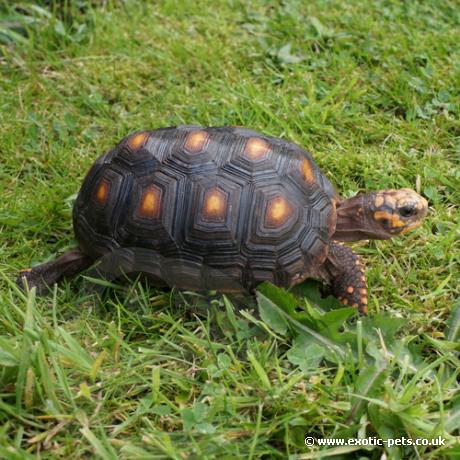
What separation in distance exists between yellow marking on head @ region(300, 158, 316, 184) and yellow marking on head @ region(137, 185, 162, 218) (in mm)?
600

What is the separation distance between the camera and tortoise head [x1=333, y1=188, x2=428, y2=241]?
8.52ft

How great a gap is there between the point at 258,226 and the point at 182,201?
1.05 feet

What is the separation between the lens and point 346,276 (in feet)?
8.37

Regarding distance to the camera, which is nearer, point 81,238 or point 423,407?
point 423,407

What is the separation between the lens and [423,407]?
193 cm

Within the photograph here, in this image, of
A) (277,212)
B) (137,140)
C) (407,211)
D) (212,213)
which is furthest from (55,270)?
(407,211)

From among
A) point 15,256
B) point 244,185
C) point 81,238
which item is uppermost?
point 244,185

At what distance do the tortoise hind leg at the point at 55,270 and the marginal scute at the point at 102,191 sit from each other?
274mm

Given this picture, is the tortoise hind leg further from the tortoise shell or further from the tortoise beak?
the tortoise beak

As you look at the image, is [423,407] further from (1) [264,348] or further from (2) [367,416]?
(1) [264,348]

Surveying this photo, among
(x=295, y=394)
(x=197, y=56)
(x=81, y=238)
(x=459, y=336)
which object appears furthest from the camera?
(x=197, y=56)

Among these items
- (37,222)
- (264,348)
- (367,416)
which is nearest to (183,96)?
(37,222)

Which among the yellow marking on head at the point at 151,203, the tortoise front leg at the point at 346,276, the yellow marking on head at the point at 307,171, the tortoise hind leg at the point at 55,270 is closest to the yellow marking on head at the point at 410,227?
the tortoise front leg at the point at 346,276

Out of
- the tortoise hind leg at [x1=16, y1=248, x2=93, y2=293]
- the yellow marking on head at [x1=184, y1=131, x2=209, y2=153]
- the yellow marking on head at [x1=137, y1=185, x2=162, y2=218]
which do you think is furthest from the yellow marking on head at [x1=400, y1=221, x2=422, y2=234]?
the tortoise hind leg at [x1=16, y1=248, x2=93, y2=293]
